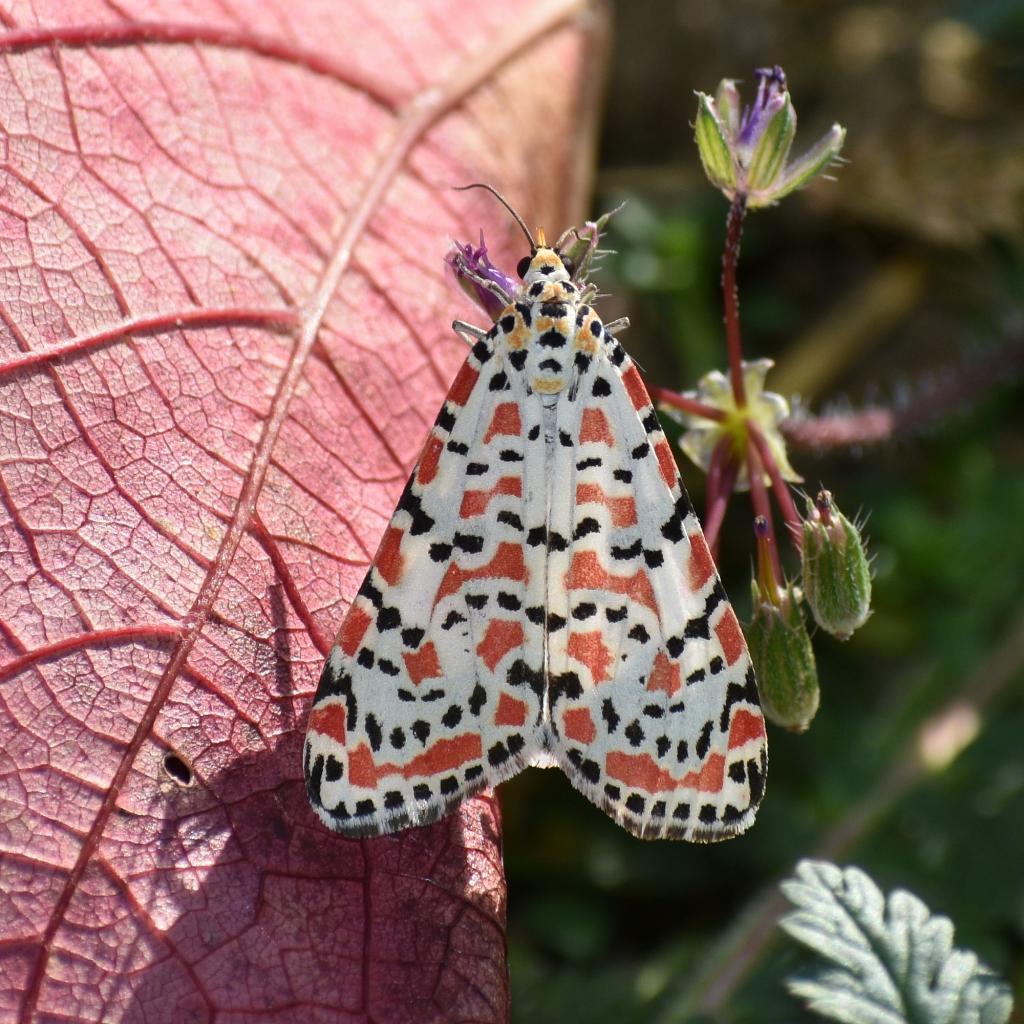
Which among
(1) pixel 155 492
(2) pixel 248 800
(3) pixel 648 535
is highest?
(1) pixel 155 492

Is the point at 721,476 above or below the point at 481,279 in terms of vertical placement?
below

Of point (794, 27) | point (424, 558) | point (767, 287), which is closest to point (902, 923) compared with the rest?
point (424, 558)

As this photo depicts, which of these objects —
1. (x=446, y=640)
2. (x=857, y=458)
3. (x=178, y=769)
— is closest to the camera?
(x=178, y=769)

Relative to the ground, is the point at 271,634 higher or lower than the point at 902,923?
higher

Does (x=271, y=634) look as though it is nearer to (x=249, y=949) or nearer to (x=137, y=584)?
(x=137, y=584)

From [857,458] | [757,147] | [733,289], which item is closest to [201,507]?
[733,289]

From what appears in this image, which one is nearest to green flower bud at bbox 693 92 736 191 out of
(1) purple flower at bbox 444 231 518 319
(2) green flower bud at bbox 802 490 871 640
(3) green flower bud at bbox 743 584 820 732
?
(1) purple flower at bbox 444 231 518 319

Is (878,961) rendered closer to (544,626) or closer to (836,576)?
(836,576)
